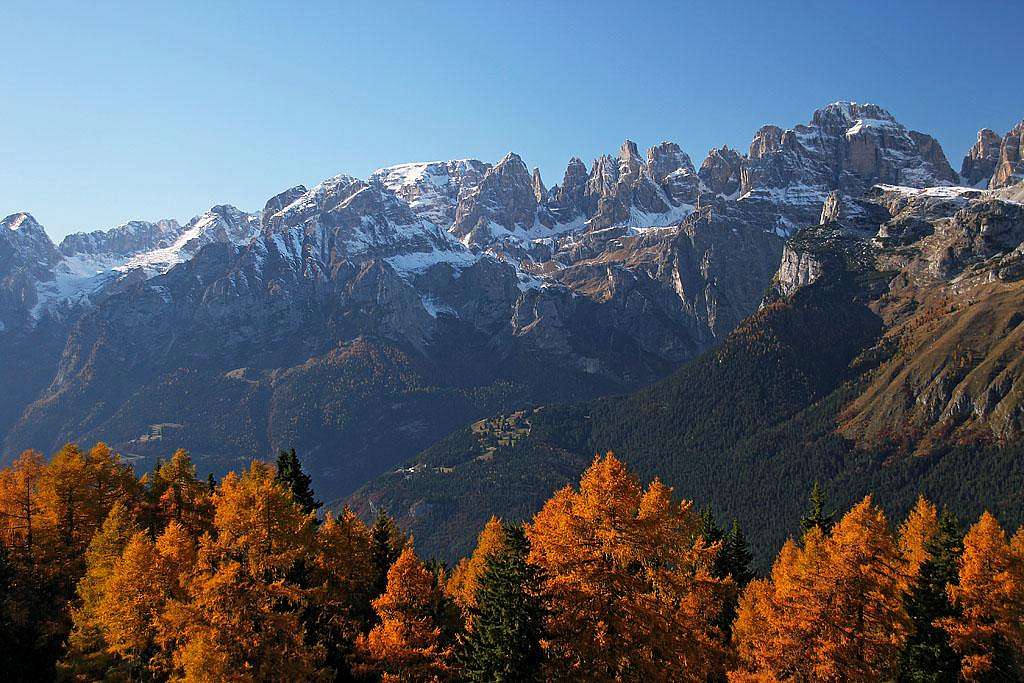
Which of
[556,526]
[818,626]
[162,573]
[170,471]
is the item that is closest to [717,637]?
[818,626]

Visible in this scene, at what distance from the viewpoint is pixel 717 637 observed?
57500 millimetres

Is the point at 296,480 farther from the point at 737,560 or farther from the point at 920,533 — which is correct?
the point at 920,533

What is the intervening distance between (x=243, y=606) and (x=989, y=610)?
157 feet

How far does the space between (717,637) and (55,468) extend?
51383mm

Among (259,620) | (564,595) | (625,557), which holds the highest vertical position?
(625,557)

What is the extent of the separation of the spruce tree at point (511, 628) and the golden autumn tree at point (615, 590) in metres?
0.85

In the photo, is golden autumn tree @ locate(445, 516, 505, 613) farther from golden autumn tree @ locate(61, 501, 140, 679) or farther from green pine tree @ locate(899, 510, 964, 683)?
green pine tree @ locate(899, 510, 964, 683)

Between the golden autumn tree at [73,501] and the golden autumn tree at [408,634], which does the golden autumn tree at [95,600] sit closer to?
A: the golden autumn tree at [73,501]

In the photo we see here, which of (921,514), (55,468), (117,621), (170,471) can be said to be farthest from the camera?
(921,514)

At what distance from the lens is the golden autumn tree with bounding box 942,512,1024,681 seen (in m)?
46.2

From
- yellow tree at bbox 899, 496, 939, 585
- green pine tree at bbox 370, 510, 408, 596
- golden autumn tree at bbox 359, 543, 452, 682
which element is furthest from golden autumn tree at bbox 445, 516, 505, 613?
yellow tree at bbox 899, 496, 939, 585

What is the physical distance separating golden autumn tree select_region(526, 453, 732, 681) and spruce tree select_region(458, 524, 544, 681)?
849 mm

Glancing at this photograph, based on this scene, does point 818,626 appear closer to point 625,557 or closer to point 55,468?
point 625,557

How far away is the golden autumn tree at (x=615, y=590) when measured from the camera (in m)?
35.6
